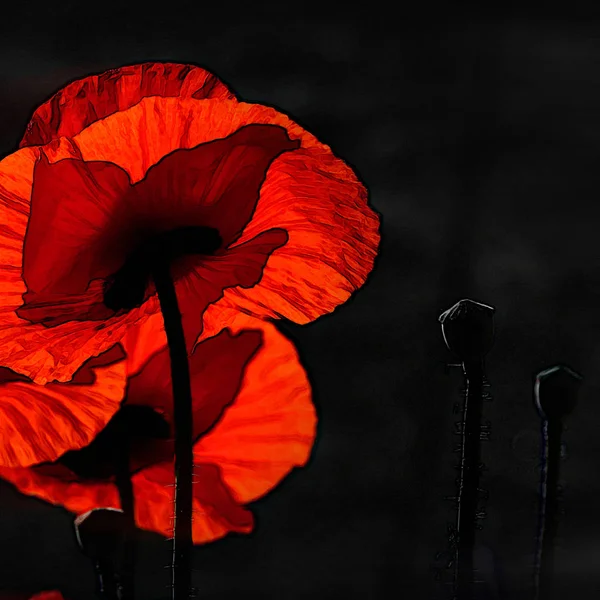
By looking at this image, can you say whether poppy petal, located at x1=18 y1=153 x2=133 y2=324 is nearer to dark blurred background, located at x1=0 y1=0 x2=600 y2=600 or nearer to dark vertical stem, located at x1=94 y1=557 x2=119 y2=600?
dark vertical stem, located at x1=94 y1=557 x2=119 y2=600

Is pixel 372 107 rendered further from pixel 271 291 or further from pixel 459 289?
pixel 271 291

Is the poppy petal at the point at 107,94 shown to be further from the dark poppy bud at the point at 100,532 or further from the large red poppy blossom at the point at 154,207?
the dark poppy bud at the point at 100,532

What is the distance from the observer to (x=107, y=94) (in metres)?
0.31

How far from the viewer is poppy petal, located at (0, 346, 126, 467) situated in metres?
0.32

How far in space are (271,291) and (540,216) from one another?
28cm

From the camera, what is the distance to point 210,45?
518 millimetres

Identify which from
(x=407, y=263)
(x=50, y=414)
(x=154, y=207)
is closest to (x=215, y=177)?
(x=154, y=207)

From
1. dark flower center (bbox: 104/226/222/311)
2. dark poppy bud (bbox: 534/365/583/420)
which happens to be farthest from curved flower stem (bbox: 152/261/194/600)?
dark poppy bud (bbox: 534/365/583/420)

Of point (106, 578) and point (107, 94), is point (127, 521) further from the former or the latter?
point (107, 94)

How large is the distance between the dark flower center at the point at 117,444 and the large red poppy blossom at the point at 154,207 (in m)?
0.06

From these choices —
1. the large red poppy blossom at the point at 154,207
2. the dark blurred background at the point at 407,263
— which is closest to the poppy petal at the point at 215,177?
the large red poppy blossom at the point at 154,207

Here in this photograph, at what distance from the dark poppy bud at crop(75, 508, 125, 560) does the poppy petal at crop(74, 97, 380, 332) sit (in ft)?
0.34

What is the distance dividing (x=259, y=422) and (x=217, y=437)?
0.8 inches

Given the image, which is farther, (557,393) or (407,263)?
(407,263)
